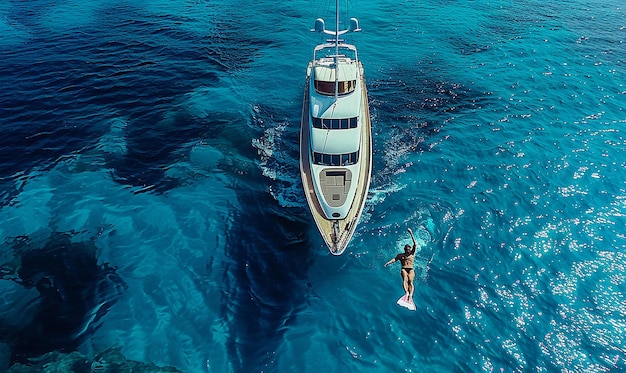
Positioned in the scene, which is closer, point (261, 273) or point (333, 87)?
point (261, 273)

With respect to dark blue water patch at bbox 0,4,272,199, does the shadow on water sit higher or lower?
lower

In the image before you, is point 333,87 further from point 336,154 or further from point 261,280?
point 261,280

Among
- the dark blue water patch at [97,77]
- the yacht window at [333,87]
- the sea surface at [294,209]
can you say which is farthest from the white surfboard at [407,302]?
the dark blue water patch at [97,77]

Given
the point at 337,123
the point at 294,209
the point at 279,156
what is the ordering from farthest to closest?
1. the point at 279,156
2. the point at 294,209
3. the point at 337,123

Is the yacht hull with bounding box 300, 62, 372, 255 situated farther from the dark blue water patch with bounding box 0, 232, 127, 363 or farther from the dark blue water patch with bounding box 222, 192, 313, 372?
the dark blue water patch with bounding box 0, 232, 127, 363

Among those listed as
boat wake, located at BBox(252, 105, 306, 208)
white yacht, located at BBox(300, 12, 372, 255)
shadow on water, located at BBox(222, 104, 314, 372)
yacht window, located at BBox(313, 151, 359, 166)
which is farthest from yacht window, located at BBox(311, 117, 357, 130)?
shadow on water, located at BBox(222, 104, 314, 372)

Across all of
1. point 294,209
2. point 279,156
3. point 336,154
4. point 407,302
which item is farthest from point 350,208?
point 279,156
